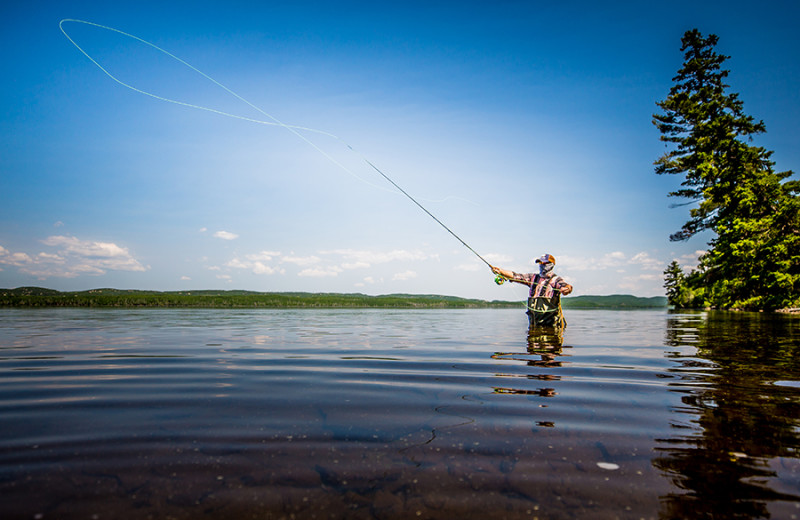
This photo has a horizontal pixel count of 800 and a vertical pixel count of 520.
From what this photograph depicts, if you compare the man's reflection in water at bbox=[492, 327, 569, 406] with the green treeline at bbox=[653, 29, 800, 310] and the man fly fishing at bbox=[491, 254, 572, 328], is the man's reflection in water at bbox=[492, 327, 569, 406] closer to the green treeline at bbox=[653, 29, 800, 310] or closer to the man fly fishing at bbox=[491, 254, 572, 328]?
the man fly fishing at bbox=[491, 254, 572, 328]

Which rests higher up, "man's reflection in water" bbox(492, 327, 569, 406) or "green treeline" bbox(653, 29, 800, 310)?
"green treeline" bbox(653, 29, 800, 310)

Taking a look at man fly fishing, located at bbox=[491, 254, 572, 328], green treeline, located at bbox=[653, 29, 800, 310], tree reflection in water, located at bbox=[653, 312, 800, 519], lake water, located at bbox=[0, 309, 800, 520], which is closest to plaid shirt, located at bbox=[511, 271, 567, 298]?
man fly fishing, located at bbox=[491, 254, 572, 328]

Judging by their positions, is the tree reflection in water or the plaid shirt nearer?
the tree reflection in water

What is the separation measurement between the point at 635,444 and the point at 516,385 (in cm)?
261

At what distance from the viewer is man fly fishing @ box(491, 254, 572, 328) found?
15.5 m

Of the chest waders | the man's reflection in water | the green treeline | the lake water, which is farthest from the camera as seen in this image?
the green treeline

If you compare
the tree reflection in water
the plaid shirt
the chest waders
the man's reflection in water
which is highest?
the plaid shirt

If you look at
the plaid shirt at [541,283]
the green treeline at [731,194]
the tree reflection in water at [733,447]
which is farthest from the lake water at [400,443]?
the green treeline at [731,194]

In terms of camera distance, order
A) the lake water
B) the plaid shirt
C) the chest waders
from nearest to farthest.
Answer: the lake water
the plaid shirt
the chest waders

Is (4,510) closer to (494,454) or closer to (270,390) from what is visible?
(494,454)

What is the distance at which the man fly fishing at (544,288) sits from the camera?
51.0 feet

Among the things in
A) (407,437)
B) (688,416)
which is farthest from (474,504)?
(688,416)

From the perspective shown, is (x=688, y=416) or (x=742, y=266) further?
(x=742, y=266)

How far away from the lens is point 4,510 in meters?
2.28
